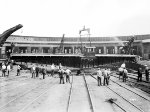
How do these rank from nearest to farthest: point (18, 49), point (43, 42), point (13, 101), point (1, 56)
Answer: point (13, 101) → point (1, 56) → point (18, 49) → point (43, 42)

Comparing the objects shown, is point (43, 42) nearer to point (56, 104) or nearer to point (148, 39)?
point (148, 39)

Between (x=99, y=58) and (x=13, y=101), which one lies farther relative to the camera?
(x=99, y=58)

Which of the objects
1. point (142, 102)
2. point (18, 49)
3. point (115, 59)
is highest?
point (18, 49)

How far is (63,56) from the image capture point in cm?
3734

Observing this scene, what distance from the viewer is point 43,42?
53000mm

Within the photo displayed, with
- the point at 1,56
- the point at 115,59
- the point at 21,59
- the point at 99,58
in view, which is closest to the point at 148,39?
the point at 115,59

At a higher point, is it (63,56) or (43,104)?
(63,56)

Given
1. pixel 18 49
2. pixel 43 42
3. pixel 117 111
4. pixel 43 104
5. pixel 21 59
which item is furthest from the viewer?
pixel 43 42

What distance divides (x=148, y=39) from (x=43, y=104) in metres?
46.8

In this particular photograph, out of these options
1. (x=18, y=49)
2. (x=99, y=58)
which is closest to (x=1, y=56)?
(x=18, y=49)

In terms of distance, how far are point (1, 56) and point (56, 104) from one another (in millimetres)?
32450

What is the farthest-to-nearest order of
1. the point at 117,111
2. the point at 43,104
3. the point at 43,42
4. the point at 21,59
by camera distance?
1. the point at 43,42
2. the point at 21,59
3. the point at 43,104
4. the point at 117,111

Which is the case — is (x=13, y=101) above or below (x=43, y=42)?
below

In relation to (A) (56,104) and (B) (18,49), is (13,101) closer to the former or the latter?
(A) (56,104)
